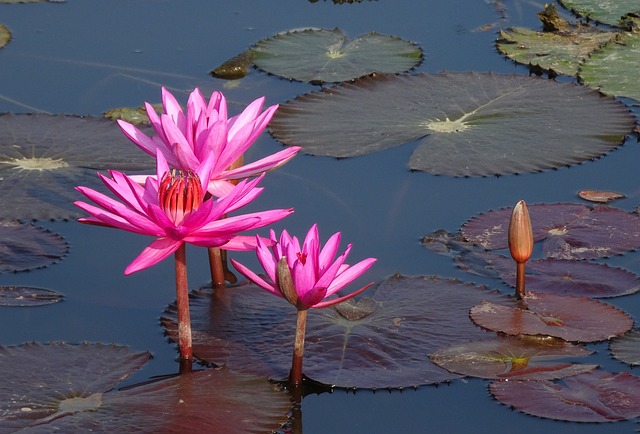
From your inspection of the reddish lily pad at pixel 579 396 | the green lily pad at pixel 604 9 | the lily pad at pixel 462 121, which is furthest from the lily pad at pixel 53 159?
the green lily pad at pixel 604 9

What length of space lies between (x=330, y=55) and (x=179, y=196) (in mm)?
3082

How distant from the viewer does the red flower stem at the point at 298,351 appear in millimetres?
2779

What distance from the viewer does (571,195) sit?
4.16m

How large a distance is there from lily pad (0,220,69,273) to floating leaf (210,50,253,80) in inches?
70.4

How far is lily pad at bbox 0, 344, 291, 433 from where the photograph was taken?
8.57ft

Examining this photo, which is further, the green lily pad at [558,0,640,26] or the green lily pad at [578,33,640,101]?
the green lily pad at [558,0,640,26]

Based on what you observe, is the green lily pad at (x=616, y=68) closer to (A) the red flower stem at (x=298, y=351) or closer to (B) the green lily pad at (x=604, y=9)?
(B) the green lily pad at (x=604, y=9)

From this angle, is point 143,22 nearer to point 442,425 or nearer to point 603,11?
point 603,11

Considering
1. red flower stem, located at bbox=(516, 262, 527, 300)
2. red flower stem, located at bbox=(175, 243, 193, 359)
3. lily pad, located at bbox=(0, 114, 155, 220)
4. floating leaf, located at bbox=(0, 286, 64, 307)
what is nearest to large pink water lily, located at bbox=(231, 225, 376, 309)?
red flower stem, located at bbox=(175, 243, 193, 359)

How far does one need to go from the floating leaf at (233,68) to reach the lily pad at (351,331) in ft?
7.17

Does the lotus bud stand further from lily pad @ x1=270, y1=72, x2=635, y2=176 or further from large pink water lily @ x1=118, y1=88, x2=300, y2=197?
lily pad @ x1=270, y1=72, x2=635, y2=176

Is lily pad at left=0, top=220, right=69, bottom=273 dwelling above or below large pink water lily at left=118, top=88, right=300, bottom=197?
below

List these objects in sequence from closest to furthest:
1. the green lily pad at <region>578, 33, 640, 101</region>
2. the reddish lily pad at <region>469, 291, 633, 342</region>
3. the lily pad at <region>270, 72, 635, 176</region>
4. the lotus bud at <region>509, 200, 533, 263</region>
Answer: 1. the reddish lily pad at <region>469, 291, 633, 342</region>
2. the lotus bud at <region>509, 200, 533, 263</region>
3. the lily pad at <region>270, 72, 635, 176</region>
4. the green lily pad at <region>578, 33, 640, 101</region>

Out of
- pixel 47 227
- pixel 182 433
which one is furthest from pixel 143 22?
pixel 182 433
